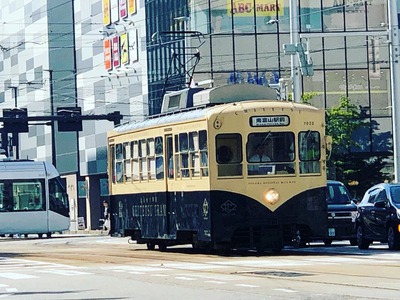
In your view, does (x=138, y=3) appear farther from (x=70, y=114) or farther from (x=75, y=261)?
(x=75, y=261)

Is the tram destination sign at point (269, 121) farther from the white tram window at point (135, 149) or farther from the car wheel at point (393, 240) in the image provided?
the white tram window at point (135, 149)

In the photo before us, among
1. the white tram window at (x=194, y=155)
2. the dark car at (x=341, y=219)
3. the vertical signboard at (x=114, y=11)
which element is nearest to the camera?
the white tram window at (x=194, y=155)

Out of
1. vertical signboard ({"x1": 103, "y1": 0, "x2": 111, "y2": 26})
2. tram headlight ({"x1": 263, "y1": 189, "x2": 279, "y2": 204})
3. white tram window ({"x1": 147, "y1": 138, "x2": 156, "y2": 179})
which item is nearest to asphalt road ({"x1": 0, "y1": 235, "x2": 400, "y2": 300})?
tram headlight ({"x1": 263, "y1": 189, "x2": 279, "y2": 204})

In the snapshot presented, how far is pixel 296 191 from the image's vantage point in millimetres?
27734

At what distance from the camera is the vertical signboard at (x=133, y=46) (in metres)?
73.5

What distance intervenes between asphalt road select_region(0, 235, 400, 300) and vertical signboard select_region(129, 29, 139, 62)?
44074mm

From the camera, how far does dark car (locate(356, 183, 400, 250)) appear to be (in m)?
28.2

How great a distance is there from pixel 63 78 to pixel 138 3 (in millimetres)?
18040

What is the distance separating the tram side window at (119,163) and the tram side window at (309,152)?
6956 millimetres

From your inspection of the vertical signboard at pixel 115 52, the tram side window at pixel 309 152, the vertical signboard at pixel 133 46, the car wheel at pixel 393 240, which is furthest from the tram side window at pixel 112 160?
the vertical signboard at pixel 115 52

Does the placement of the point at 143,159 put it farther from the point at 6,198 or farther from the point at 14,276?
the point at 6,198

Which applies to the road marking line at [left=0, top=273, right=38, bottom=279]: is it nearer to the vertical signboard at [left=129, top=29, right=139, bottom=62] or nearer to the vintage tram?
the vintage tram

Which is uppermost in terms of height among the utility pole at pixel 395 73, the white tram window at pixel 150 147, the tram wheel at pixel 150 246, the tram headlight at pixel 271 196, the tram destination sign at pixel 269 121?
the utility pole at pixel 395 73

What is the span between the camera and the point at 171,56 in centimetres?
6016
